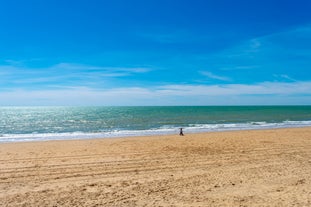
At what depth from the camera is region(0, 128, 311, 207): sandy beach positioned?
274 inches

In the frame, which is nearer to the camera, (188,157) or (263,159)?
(263,159)

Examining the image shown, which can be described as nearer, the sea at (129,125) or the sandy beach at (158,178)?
the sandy beach at (158,178)

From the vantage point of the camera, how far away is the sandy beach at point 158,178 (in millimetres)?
6969

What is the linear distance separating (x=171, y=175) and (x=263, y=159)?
15.4 ft

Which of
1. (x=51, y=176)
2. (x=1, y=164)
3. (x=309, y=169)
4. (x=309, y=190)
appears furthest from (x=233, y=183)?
(x=1, y=164)

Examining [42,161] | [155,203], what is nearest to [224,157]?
[155,203]

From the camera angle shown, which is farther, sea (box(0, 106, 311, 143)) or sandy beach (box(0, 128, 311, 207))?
sea (box(0, 106, 311, 143))

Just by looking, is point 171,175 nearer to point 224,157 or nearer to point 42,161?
point 224,157

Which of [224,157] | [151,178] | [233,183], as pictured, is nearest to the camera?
[233,183]

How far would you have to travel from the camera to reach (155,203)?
6.71 metres

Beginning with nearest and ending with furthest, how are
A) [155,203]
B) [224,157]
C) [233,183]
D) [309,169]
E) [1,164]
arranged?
[155,203]
[233,183]
[309,169]
[1,164]
[224,157]

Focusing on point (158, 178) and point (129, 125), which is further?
point (129, 125)

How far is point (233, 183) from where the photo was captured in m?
8.30

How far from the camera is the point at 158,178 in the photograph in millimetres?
9000
